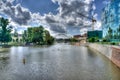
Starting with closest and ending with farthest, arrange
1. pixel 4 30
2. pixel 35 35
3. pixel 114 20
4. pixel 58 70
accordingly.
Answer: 1. pixel 58 70
2. pixel 114 20
3. pixel 4 30
4. pixel 35 35

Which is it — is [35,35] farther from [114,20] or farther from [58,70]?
[58,70]

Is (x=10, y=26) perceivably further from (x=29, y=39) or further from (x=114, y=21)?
(x=114, y=21)

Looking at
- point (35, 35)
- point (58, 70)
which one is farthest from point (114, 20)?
point (58, 70)

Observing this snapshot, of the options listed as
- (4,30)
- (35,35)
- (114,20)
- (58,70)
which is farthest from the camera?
(35,35)

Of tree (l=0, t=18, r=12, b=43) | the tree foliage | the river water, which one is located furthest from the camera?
the tree foliage

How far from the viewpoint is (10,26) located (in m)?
155

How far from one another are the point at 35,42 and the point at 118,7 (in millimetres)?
85077

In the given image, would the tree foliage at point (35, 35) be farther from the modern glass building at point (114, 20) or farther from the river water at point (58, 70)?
the river water at point (58, 70)

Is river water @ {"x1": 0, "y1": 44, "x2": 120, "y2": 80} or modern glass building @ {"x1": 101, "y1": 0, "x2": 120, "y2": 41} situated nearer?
river water @ {"x1": 0, "y1": 44, "x2": 120, "y2": 80}

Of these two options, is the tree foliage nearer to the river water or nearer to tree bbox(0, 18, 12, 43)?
tree bbox(0, 18, 12, 43)

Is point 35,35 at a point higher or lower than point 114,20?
lower

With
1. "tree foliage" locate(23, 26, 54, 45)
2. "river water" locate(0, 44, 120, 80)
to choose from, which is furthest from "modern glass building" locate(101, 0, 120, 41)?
"river water" locate(0, 44, 120, 80)

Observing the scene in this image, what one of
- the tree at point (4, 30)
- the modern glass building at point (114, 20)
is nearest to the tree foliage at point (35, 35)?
the tree at point (4, 30)

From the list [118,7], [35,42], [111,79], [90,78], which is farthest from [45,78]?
[35,42]
